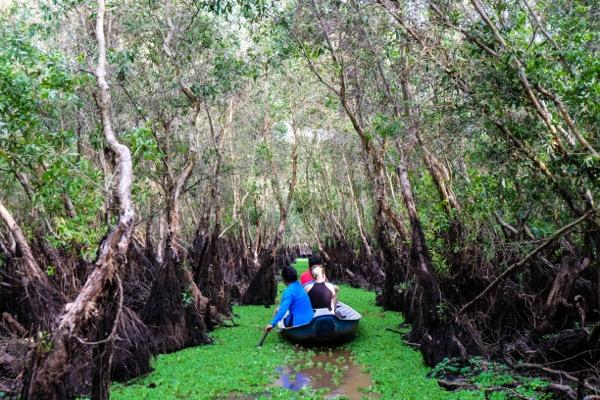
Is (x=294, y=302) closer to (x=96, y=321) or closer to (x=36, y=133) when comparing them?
(x=36, y=133)

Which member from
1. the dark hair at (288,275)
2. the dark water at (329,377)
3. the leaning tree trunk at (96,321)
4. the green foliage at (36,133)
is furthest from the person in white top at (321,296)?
the leaning tree trunk at (96,321)

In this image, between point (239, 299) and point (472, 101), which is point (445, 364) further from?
point (239, 299)

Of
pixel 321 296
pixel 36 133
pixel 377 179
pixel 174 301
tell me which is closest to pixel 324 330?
pixel 321 296

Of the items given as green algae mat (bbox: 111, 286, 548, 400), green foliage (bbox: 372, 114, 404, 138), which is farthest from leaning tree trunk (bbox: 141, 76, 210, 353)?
green foliage (bbox: 372, 114, 404, 138)

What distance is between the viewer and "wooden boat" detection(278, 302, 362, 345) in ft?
27.6

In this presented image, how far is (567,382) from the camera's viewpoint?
534 cm

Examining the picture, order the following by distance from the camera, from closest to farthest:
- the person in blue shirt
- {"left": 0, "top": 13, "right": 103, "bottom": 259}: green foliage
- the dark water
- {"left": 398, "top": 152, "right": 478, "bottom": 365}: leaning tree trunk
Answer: {"left": 0, "top": 13, "right": 103, "bottom": 259}: green foliage
the dark water
{"left": 398, "top": 152, "right": 478, "bottom": 365}: leaning tree trunk
the person in blue shirt

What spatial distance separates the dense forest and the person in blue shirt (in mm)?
1418

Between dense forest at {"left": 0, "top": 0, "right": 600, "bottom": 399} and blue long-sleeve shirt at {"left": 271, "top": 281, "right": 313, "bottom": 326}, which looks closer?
dense forest at {"left": 0, "top": 0, "right": 600, "bottom": 399}

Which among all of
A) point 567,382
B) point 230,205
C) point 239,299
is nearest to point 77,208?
point 567,382

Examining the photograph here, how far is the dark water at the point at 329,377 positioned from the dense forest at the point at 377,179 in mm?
622

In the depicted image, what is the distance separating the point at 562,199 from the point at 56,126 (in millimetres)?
8907

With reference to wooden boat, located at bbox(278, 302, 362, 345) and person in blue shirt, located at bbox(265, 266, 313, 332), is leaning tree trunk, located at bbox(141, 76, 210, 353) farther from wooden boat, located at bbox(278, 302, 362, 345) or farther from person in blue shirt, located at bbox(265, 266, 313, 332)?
wooden boat, located at bbox(278, 302, 362, 345)

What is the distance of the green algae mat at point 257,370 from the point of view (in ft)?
19.4
